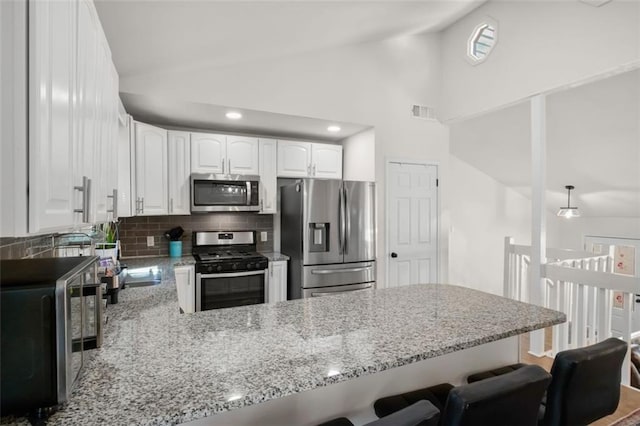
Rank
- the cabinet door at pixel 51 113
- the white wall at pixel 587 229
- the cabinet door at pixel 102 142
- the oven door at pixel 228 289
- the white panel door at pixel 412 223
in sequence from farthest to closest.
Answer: the white wall at pixel 587 229, the white panel door at pixel 412 223, the oven door at pixel 228 289, the cabinet door at pixel 102 142, the cabinet door at pixel 51 113

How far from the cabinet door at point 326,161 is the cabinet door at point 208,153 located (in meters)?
1.06

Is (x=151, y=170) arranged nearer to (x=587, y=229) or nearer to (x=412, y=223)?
(x=412, y=223)

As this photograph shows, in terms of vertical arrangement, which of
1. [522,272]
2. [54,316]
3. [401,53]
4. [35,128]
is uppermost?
[401,53]

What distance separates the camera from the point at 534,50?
10.3 feet

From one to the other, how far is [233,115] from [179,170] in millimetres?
799

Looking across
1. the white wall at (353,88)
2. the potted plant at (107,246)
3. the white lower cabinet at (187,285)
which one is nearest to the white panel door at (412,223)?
the white wall at (353,88)

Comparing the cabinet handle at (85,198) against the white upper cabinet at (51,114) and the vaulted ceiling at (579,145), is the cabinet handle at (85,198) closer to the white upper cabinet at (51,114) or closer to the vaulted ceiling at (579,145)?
the white upper cabinet at (51,114)

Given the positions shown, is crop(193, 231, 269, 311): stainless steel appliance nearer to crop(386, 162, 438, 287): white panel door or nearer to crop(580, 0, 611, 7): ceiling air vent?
crop(386, 162, 438, 287): white panel door

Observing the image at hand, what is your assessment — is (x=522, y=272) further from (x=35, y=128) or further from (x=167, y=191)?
(x=35, y=128)

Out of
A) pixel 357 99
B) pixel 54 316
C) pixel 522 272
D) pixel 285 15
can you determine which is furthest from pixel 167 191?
pixel 522 272

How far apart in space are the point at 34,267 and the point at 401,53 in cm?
411

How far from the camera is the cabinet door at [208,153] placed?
3.46 meters

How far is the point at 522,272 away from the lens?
3.79 m

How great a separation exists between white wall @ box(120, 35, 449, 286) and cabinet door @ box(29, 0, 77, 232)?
215cm
